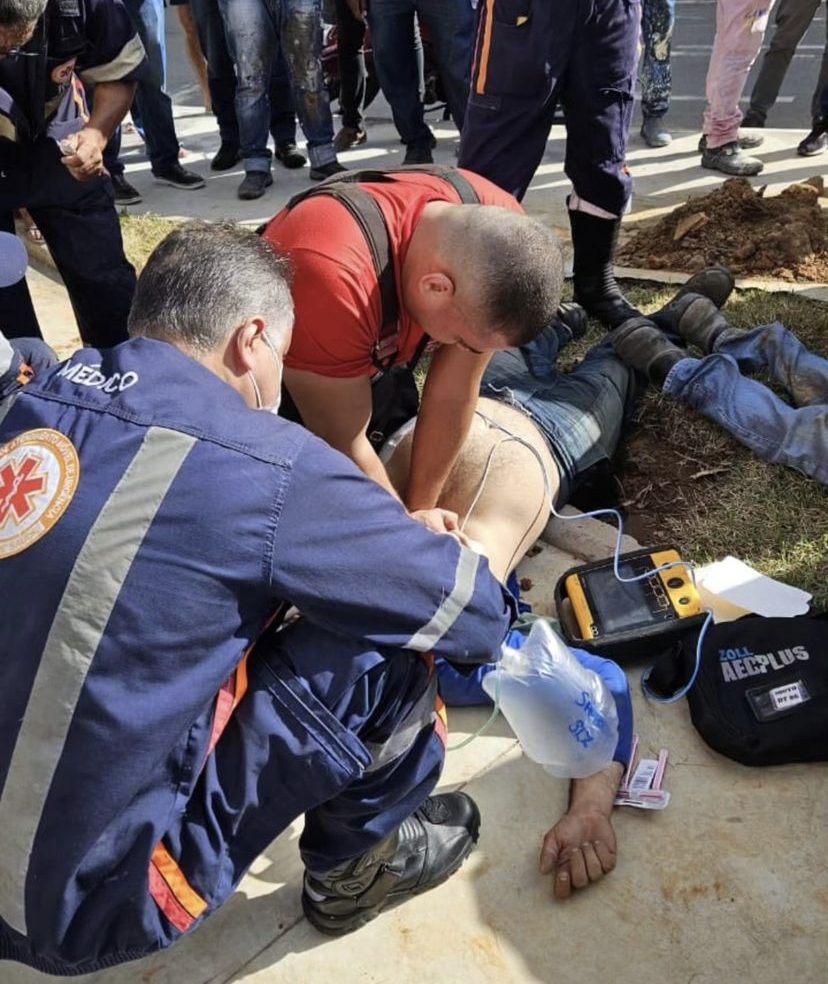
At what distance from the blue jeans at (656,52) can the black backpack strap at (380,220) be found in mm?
3883

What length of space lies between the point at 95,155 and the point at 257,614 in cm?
234

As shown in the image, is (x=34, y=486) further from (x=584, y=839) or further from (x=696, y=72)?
(x=696, y=72)

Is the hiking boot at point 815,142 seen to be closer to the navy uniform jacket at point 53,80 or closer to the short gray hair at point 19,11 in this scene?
the navy uniform jacket at point 53,80

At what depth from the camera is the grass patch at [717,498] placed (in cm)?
252

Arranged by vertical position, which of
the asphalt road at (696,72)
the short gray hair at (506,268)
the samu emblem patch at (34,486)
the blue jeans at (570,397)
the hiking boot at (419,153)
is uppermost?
the samu emblem patch at (34,486)

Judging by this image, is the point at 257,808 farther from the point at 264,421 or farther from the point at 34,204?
the point at 34,204

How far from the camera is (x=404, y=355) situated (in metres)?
2.32

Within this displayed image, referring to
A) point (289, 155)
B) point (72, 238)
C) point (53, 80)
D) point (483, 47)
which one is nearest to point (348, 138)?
point (289, 155)

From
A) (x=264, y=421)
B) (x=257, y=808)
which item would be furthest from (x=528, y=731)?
(x=264, y=421)

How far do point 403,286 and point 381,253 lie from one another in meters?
0.09

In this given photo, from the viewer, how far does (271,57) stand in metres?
5.22

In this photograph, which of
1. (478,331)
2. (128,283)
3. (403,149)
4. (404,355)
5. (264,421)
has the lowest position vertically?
(403,149)

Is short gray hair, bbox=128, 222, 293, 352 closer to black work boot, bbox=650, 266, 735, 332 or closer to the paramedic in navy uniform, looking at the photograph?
the paramedic in navy uniform

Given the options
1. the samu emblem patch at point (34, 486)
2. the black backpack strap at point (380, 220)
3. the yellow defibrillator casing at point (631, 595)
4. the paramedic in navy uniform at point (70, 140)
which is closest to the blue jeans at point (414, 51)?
the paramedic in navy uniform at point (70, 140)
